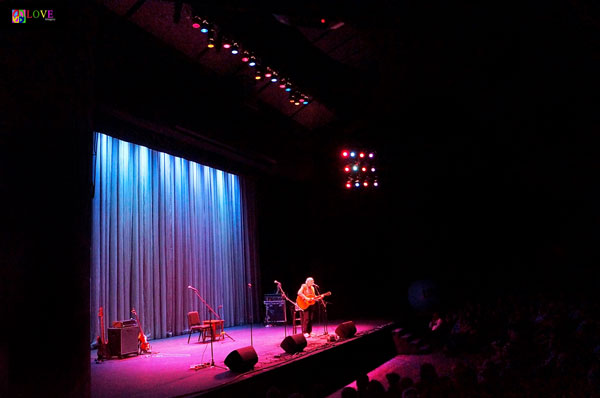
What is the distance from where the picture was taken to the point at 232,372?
543 cm

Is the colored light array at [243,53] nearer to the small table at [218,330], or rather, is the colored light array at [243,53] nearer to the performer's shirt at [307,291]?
the performer's shirt at [307,291]

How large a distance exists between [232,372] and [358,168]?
9350 mm

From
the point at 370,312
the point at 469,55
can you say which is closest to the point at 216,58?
the point at 469,55

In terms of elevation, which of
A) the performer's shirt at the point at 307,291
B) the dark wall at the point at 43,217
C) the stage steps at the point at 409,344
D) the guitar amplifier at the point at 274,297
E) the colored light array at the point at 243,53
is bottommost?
the stage steps at the point at 409,344

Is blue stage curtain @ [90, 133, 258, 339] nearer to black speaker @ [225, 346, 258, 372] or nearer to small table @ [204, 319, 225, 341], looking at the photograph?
small table @ [204, 319, 225, 341]

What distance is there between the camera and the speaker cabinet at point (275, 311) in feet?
38.2

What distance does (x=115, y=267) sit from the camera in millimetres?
9258

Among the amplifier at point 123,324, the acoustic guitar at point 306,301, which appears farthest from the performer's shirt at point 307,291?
the amplifier at point 123,324

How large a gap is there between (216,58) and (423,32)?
401cm

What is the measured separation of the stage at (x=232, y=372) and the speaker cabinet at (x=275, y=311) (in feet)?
6.24

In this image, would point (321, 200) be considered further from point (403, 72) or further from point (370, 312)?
point (403, 72)

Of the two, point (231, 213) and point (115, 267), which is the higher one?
point (231, 213)

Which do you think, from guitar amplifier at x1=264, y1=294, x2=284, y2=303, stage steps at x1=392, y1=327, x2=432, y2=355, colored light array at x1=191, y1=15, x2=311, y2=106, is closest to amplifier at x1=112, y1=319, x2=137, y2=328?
guitar amplifier at x1=264, y1=294, x2=284, y2=303

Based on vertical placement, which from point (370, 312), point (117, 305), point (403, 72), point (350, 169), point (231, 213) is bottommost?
point (370, 312)
